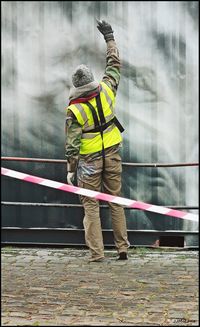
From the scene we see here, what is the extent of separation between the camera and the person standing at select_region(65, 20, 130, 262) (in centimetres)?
714

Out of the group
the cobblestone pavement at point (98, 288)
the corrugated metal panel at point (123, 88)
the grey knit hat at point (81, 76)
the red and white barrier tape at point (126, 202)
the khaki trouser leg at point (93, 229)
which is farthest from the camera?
the corrugated metal panel at point (123, 88)

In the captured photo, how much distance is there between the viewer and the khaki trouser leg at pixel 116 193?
7379mm

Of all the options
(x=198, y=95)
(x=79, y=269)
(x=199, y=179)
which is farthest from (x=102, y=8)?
(x=79, y=269)

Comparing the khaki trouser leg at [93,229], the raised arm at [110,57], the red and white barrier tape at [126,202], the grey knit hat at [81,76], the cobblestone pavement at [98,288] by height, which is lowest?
the cobblestone pavement at [98,288]

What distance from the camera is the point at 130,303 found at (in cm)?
571

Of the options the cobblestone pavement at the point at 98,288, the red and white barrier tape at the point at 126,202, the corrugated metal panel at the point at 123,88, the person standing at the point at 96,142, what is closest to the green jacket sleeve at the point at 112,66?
the person standing at the point at 96,142

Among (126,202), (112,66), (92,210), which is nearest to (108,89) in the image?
(112,66)

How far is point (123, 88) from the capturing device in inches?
300

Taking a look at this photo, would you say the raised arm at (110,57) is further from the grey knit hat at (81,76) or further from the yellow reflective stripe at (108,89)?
the grey knit hat at (81,76)

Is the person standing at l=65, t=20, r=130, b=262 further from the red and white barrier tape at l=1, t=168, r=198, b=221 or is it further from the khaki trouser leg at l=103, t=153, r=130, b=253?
the red and white barrier tape at l=1, t=168, r=198, b=221

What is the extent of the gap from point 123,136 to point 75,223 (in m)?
1.09

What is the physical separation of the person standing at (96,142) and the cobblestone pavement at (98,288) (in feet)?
0.98

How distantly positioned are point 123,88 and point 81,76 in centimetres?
68

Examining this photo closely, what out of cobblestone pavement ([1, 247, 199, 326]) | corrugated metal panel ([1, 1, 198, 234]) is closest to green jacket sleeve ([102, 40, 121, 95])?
corrugated metal panel ([1, 1, 198, 234])
